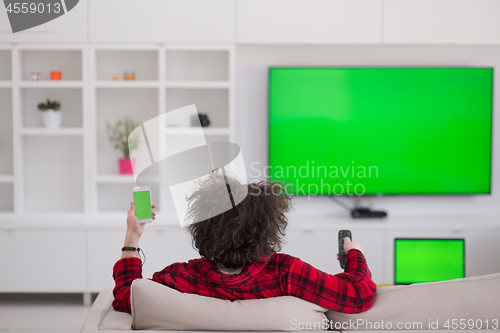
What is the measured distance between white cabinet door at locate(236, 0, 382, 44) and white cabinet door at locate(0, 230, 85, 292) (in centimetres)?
177

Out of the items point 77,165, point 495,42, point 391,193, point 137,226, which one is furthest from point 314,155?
point 137,226

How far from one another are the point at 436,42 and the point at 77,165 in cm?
272

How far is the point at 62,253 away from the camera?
296cm

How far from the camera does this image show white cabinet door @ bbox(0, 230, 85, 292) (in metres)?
2.95

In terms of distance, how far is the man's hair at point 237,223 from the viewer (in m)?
1.08

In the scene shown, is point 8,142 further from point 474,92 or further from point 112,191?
point 474,92

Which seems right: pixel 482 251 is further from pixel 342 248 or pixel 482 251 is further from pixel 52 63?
pixel 52 63

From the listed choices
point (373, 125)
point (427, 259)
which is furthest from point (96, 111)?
point (427, 259)

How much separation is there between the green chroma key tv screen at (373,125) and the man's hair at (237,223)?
213cm

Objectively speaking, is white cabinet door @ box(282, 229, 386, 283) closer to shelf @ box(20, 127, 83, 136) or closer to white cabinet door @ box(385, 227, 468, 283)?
white cabinet door @ box(385, 227, 468, 283)

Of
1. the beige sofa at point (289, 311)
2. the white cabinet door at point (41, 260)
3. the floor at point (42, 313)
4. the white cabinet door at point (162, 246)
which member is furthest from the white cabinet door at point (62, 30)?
the beige sofa at point (289, 311)

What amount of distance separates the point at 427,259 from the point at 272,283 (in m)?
1.40

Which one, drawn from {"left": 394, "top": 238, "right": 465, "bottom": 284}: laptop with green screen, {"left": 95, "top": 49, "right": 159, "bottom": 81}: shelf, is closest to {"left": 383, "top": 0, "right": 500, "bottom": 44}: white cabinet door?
{"left": 394, "top": 238, "right": 465, "bottom": 284}: laptop with green screen

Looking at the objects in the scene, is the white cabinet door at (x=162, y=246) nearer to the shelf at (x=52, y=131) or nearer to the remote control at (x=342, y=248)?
the shelf at (x=52, y=131)
